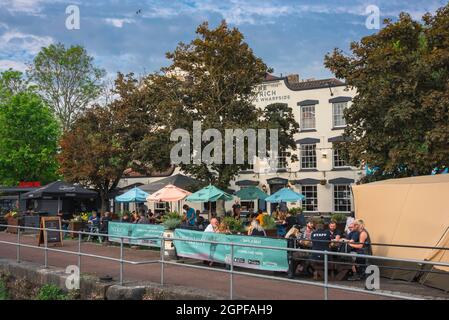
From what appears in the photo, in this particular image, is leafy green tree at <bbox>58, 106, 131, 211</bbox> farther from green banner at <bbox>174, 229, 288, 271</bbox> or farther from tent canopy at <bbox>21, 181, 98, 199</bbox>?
green banner at <bbox>174, 229, 288, 271</bbox>

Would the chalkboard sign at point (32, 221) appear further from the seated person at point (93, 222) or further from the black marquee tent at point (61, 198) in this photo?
the seated person at point (93, 222)

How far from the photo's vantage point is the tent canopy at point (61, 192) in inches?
1005

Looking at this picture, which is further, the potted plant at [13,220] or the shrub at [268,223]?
the potted plant at [13,220]

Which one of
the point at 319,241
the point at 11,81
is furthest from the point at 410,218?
the point at 11,81

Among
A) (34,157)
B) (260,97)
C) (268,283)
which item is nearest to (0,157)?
(34,157)

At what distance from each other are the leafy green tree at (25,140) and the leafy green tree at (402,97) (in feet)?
93.8

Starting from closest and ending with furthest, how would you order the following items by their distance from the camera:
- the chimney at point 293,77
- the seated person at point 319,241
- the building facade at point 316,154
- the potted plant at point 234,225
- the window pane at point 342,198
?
the seated person at point 319,241 → the potted plant at point 234,225 → the window pane at point 342,198 → the building facade at point 316,154 → the chimney at point 293,77

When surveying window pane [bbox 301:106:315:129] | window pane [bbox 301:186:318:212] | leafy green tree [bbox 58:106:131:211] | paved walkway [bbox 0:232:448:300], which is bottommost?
paved walkway [bbox 0:232:448:300]

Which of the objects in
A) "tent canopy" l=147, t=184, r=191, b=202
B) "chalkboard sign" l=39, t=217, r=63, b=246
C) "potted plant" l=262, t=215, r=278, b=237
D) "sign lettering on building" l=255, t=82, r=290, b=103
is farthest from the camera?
"sign lettering on building" l=255, t=82, r=290, b=103

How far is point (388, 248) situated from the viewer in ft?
43.4

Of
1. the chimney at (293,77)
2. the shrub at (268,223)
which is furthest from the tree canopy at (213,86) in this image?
the chimney at (293,77)

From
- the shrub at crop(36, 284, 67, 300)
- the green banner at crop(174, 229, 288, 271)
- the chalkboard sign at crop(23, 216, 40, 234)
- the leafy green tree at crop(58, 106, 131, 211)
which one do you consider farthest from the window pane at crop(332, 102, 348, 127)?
the shrub at crop(36, 284, 67, 300)

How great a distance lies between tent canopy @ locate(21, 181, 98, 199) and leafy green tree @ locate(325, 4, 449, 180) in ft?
43.9

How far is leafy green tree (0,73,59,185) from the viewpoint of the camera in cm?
4094
